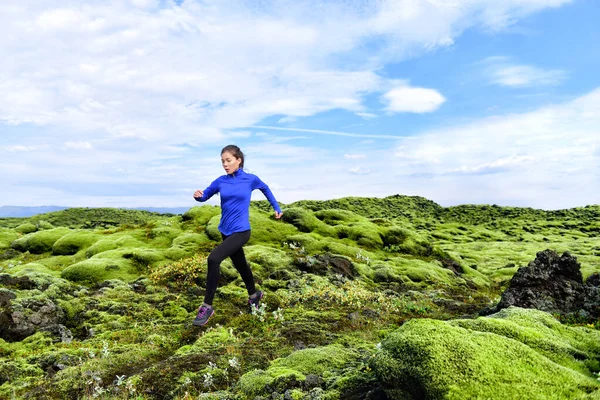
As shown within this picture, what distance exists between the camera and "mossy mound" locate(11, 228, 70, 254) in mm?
34156

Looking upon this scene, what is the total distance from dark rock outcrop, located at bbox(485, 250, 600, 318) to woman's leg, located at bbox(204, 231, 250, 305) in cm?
866

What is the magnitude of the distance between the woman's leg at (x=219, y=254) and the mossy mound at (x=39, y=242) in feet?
92.6

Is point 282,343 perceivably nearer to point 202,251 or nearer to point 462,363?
point 462,363

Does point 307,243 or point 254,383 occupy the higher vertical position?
point 307,243

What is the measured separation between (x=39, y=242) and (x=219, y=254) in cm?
2974

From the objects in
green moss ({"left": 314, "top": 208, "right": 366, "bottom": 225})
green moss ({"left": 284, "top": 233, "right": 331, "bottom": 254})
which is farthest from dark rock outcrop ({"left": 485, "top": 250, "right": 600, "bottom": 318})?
green moss ({"left": 314, "top": 208, "right": 366, "bottom": 225})

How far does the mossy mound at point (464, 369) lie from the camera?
17.2ft

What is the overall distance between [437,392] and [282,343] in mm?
6557

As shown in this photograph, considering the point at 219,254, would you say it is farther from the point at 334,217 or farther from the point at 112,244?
the point at 334,217

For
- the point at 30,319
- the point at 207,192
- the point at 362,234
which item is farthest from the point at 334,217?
the point at 30,319

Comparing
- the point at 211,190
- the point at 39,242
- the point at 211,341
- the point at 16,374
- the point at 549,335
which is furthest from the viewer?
the point at 39,242

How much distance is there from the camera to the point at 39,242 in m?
34.4

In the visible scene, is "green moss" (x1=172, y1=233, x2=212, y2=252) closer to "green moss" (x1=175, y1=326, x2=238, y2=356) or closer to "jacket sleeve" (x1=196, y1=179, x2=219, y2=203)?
"jacket sleeve" (x1=196, y1=179, x2=219, y2=203)

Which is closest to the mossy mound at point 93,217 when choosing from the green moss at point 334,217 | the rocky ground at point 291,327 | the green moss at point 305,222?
the green moss at point 334,217
